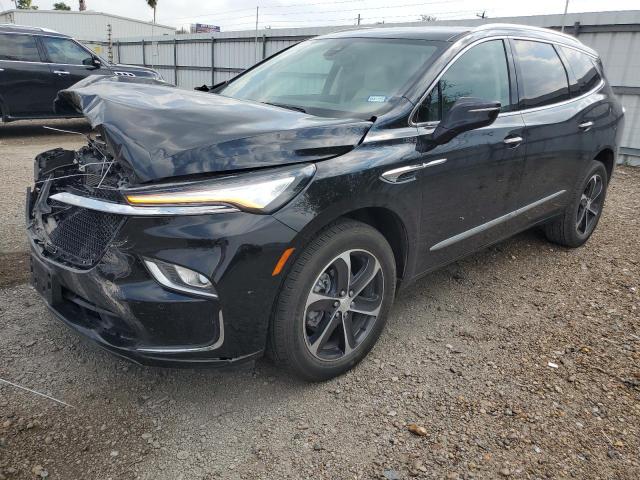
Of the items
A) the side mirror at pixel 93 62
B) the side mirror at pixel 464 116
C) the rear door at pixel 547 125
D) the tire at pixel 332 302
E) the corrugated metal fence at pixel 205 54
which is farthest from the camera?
the corrugated metal fence at pixel 205 54

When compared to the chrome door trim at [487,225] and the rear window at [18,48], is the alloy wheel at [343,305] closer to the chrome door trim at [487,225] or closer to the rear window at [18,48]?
the chrome door trim at [487,225]

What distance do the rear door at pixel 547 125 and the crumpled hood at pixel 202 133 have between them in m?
1.61

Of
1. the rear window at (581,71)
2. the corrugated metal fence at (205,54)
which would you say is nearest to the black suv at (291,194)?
the rear window at (581,71)

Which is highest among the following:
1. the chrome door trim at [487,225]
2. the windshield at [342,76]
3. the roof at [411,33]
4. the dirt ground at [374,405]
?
the roof at [411,33]

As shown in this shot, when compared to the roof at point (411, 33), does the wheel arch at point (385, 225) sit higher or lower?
lower

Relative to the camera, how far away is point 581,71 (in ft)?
14.0

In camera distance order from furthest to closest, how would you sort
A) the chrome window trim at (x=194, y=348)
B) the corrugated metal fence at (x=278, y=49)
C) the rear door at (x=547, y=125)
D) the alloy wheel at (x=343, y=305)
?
the corrugated metal fence at (x=278, y=49) → the rear door at (x=547, y=125) → the alloy wheel at (x=343, y=305) → the chrome window trim at (x=194, y=348)

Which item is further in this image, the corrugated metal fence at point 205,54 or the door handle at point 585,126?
the corrugated metal fence at point 205,54

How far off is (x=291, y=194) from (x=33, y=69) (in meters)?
8.95

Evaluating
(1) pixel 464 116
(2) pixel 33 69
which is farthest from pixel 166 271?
(2) pixel 33 69

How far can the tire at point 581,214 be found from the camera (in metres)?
4.38

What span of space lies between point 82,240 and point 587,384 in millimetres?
2602

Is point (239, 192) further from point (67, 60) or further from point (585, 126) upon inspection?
point (67, 60)

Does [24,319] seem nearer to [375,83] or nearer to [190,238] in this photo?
[190,238]
